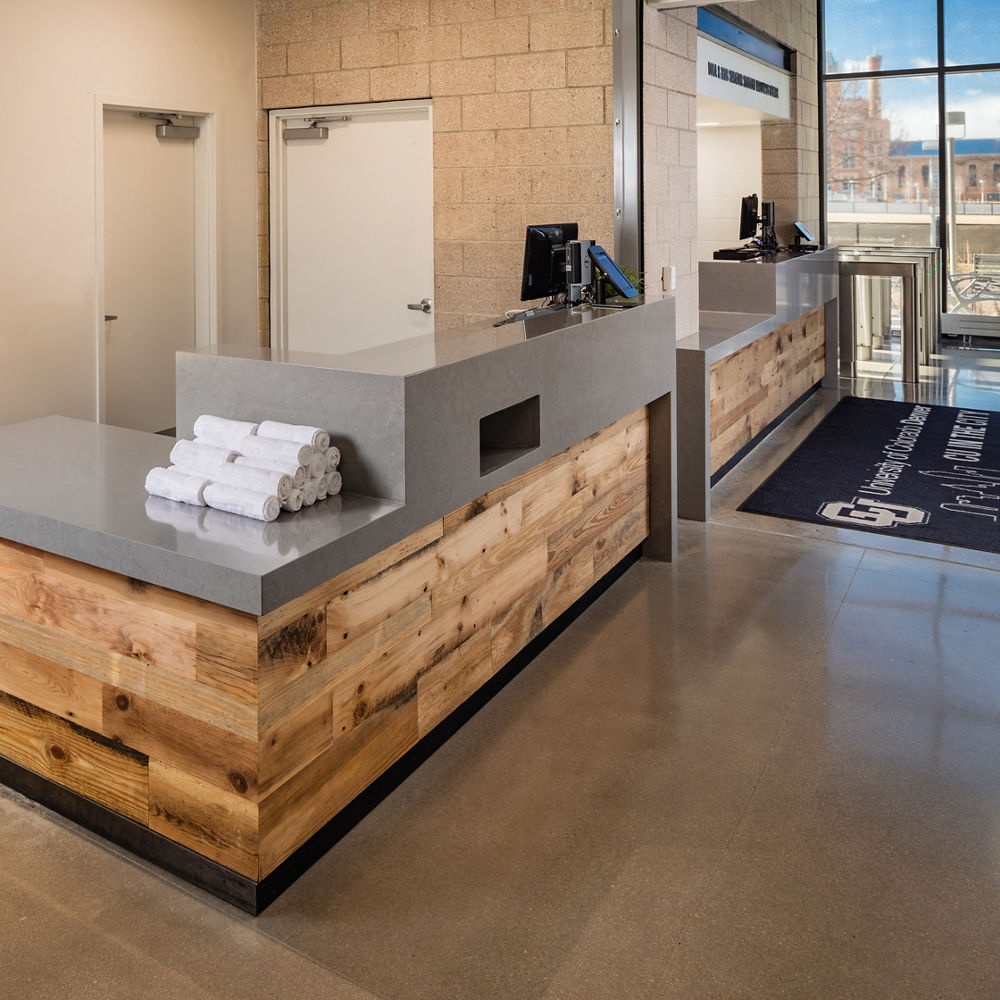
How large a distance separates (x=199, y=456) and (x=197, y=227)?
12.5ft

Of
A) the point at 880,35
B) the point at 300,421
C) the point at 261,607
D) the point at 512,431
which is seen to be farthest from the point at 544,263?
the point at 880,35

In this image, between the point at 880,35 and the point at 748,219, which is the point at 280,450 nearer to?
the point at 748,219

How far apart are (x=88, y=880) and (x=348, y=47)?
15.3 ft

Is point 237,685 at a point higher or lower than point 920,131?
lower

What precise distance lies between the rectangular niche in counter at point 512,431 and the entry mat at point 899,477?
2.33 m

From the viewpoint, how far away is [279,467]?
232 centimetres

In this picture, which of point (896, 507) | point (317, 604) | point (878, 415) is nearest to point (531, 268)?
point (317, 604)

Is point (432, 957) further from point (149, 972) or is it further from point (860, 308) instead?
point (860, 308)

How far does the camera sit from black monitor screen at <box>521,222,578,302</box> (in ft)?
12.8

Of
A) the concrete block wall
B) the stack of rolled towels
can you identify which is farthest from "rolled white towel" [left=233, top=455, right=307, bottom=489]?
the concrete block wall

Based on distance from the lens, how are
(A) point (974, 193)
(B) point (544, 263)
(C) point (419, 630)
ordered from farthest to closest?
(A) point (974, 193)
(B) point (544, 263)
(C) point (419, 630)

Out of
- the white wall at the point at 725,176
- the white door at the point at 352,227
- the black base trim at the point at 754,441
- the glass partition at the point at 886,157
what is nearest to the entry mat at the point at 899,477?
the black base trim at the point at 754,441

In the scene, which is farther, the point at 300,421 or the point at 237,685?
the point at 300,421

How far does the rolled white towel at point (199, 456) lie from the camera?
238 centimetres
